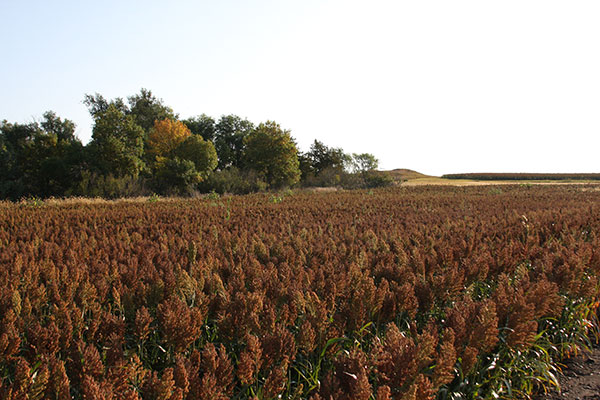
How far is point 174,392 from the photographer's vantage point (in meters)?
2.16

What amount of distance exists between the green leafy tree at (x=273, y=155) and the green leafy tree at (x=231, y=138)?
23.9 feet

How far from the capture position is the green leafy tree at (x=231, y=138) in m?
50.5

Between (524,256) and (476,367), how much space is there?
11.6 ft

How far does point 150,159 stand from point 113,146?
47.5 ft

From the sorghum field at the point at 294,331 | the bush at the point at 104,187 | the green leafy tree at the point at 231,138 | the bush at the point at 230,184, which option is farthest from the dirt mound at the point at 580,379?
the green leafy tree at the point at 231,138

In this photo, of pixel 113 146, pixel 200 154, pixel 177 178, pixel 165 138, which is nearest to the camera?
pixel 113 146

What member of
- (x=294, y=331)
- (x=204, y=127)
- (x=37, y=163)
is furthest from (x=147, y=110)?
(x=294, y=331)

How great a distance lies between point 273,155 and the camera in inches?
1677

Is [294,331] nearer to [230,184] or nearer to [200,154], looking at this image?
[230,184]

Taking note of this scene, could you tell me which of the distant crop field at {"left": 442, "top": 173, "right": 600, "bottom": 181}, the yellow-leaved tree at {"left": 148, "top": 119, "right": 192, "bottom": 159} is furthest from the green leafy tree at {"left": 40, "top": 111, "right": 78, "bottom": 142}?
the distant crop field at {"left": 442, "top": 173, "right": 600, "bottom": 181}

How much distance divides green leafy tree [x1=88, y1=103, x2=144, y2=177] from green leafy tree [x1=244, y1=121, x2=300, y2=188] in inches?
528

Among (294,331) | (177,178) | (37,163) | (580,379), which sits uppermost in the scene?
(37,163)

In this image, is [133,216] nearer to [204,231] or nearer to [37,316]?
[204,231]

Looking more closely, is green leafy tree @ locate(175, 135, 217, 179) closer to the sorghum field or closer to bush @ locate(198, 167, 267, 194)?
bush @ locate(198, 167, 267, 194)
